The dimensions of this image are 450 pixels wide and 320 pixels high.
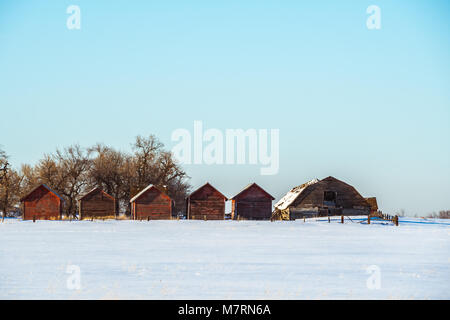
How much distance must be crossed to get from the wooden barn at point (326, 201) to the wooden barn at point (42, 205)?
99.5ft

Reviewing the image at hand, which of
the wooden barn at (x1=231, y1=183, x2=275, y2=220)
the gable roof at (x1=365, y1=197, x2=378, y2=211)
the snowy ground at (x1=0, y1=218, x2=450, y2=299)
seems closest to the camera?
the snowy ground at (x1=0, y1=218, x2=450, y2=299)

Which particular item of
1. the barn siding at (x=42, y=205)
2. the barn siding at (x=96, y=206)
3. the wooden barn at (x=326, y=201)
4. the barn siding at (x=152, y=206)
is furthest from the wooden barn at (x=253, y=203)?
the barn siding at (x=42, y=205)

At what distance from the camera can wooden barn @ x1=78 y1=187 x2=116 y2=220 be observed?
237 ft

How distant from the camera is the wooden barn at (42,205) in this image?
232 feet

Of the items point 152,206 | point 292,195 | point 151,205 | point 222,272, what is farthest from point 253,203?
point 222,272

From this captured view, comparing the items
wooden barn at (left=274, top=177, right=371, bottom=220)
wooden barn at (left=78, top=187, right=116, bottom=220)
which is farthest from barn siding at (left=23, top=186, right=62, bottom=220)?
wooden barn at (left=274, top=177, right=371, bottom=220)

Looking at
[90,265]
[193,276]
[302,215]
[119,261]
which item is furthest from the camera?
[302,215]

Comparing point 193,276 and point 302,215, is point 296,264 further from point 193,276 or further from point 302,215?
point 302,215

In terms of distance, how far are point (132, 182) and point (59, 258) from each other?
66028mm

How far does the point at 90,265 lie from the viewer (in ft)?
62.1

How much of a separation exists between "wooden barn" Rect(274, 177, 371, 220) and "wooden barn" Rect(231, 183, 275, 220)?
3618 millimetres

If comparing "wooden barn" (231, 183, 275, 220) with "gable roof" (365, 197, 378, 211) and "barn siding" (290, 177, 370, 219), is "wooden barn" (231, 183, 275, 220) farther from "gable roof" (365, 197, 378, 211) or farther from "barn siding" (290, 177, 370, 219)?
"gable roof" (365, 197, 378, 211)
